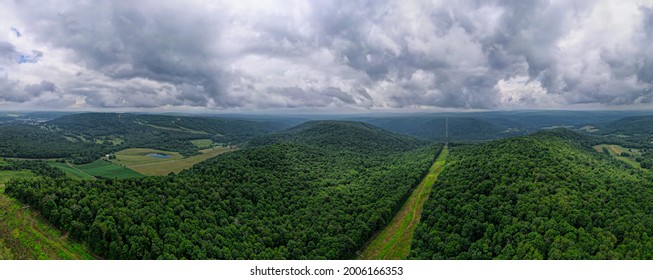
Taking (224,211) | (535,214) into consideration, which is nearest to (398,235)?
(535,214)

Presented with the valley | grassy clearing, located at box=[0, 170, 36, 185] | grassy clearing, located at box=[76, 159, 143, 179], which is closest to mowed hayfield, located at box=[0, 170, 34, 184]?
grassy clearing, located at box=[0, 170, 36, 185]

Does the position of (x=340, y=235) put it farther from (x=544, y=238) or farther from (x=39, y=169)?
(x=39, y=169)

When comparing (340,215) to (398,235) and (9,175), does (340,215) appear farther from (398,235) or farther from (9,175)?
(9,175)

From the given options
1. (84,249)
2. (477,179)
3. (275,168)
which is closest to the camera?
(84,249)

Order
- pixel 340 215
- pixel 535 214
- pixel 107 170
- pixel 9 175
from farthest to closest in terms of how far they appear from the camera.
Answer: pixel 107 170 < pixel 9 175 < pixel 340 215 < pixel 535 214

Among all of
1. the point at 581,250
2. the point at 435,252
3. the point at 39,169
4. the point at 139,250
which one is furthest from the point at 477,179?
the point at 39,169

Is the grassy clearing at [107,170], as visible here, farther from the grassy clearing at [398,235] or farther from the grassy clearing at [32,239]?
the grassy clearing at [398,235]
